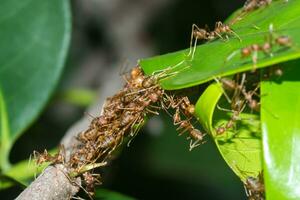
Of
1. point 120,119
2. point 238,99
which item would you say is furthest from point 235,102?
point 120,119

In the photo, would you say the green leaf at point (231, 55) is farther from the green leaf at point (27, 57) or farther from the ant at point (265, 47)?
the green leaf at point (27, 57)

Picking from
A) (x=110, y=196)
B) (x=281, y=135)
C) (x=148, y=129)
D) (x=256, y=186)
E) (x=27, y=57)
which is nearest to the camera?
(x=281, y=135)

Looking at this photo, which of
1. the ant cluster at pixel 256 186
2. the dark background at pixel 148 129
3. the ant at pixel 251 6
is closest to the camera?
the ant cluster at pixel 256 186

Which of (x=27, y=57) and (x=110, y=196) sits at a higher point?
(x=27, y=57)

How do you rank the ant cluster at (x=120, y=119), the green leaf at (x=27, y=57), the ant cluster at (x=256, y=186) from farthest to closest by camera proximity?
1. the green leaf at (x=27, y=57)
2. the ant cluster at (x=120, y=119)
3. the ant cluster at (x=256, y=186)

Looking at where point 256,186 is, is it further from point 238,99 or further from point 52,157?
point 52,157

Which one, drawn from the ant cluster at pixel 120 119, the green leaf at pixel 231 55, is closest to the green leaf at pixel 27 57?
the ant cluster at pixel 120 119

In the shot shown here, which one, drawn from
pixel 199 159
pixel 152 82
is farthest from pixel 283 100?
pixel 199 159
